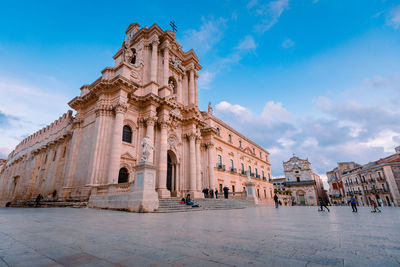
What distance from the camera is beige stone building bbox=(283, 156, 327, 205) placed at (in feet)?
162

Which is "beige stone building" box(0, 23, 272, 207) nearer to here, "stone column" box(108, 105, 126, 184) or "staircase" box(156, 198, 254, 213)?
"stone column" box(108, 105, 126, 184)

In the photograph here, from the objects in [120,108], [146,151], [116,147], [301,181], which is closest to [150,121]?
[120,108]

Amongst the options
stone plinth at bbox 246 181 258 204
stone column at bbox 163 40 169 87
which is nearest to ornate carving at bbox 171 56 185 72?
stone column at bbox 163 40 169 87

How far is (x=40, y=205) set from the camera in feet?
53.7

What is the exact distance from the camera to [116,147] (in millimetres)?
14273

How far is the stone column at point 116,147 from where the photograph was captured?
44.8ft

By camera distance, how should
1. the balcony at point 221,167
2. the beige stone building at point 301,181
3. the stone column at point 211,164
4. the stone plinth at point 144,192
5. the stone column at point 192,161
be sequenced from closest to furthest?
the stone plinth at point 144,192 < the stone column at point 192,161 < the stone column at point 211,164 < the balcony at point 221,167 < the beige stone building at point 301,181

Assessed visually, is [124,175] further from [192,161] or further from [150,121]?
[192,161]

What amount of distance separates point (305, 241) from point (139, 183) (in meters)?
8.73

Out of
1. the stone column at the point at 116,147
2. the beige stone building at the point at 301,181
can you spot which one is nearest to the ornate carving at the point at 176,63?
the stone column at the point at 116,147

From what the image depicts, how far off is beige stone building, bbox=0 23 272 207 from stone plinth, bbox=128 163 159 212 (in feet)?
3.21

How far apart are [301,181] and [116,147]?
52.0 meters

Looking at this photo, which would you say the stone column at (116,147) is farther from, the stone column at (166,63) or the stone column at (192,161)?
Result: the stone column at (192,161)

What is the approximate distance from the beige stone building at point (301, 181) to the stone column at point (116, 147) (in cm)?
4969
